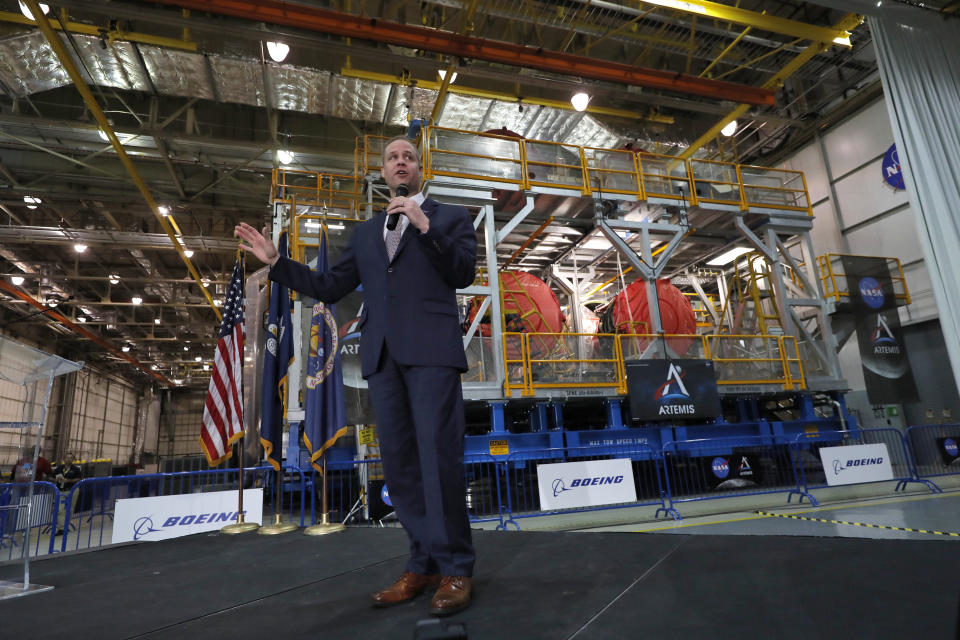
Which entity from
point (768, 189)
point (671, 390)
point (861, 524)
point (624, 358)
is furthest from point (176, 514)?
point (768, 189)

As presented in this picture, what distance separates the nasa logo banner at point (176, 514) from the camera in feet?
22.0

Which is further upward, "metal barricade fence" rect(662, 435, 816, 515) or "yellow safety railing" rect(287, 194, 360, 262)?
"yellow safety railing" rect(287, 194, 360, 262)

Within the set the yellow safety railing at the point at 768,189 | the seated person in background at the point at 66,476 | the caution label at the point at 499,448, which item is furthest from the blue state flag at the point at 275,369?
the seated person in background at the point at 66,476

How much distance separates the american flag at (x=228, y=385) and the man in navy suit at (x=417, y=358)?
11.1ft

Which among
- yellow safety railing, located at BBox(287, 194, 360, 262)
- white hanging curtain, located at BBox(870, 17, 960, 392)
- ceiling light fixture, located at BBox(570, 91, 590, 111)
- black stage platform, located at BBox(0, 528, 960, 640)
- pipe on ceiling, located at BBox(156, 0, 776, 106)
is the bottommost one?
black stage platform, located at BBox(0, 528, 960, 640)

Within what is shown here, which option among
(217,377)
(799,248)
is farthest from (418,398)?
(799,248)

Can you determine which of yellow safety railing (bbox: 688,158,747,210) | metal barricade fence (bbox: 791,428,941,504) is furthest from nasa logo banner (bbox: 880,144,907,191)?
metal barricade fence (bbox: 791,428,941,504)

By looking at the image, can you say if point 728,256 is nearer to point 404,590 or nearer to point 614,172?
point 614,172

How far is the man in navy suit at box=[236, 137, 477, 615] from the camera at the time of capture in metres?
2.06

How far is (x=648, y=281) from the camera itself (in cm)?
1230

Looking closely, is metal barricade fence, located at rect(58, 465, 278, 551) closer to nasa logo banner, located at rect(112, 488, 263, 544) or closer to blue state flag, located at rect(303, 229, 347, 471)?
nasa logo banner, located at rect(112, 488, 263, 544)

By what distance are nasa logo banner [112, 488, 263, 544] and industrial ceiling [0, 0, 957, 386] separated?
8.47 m

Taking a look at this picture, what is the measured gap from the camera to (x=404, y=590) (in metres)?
1.95

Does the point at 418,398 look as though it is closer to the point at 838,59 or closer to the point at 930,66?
the point at 930,66
